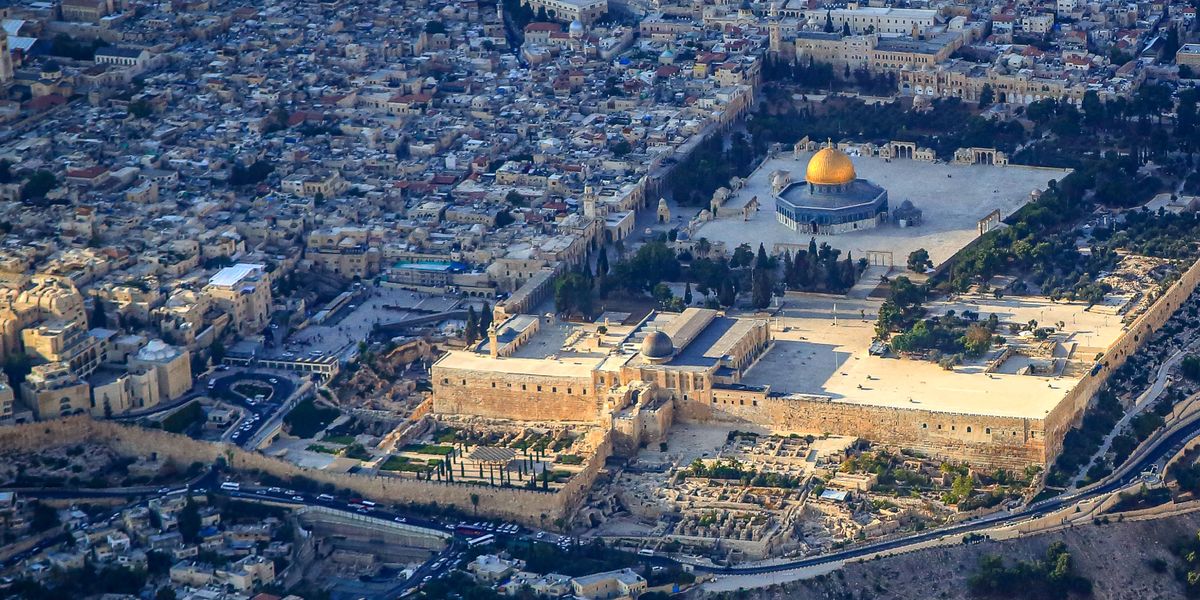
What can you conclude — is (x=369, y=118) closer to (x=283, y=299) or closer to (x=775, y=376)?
(x=283, y=299)

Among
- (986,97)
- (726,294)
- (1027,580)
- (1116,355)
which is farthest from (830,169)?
(1027,580)

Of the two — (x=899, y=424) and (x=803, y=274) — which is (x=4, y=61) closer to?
(x=803, y=274)

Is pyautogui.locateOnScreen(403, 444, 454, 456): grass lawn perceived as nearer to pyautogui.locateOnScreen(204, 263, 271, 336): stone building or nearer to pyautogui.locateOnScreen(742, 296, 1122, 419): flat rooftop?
pyautogui.locateOnScreen(742, 296, 1122, 419): flat rooftop

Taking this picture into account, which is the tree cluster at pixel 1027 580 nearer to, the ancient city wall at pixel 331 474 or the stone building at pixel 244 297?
the ancient city wall at pixel 331 474

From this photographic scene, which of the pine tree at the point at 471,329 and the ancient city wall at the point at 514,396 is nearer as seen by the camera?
the ancient city wall at the point at 514,396

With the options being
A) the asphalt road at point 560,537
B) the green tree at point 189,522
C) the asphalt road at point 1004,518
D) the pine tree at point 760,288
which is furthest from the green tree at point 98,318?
the asphalt road at point 1004,518

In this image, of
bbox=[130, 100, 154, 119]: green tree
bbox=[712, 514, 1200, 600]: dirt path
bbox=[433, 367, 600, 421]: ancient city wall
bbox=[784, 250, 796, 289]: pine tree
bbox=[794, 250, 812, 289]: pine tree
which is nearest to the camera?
bbox=[712, 514, 1200, 600]: dirt path

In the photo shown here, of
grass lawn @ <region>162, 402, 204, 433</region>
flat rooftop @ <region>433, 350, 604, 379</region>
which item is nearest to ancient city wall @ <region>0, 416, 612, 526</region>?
grass lawn @ <region>162, 402, 204, 433</region>
